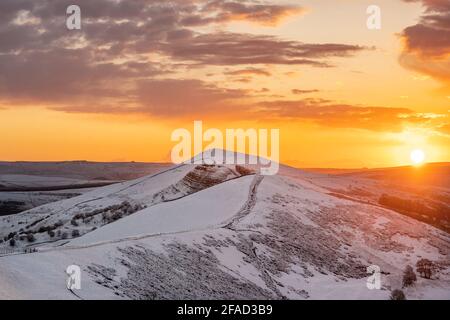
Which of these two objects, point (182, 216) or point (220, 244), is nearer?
point (220, 244)

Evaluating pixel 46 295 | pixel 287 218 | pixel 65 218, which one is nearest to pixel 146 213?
pixel 287 218

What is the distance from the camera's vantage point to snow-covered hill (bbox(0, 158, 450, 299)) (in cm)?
3444

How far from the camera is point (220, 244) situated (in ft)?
147

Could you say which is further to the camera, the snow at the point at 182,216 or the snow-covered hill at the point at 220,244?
the snow at the point at 182,216

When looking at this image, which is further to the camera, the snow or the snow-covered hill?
the snow

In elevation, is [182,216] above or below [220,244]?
below

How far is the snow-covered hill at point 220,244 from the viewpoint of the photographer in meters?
34.4
